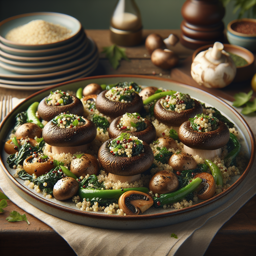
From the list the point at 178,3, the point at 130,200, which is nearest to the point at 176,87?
the point at 130,200

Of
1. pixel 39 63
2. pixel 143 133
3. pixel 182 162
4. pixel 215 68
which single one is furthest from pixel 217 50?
pixel 39 63

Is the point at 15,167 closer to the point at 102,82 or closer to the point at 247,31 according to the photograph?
the point at 102,82

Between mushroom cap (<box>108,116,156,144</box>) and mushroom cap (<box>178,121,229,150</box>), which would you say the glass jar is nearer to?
mushroom cap (<box>108,116,156,144</box>)

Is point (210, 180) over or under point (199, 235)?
over

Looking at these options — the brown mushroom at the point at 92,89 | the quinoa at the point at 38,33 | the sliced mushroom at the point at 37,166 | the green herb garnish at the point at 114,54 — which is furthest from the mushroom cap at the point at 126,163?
the green herb garnish at the point at 114,54

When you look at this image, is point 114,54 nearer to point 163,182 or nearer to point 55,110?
point 55,110

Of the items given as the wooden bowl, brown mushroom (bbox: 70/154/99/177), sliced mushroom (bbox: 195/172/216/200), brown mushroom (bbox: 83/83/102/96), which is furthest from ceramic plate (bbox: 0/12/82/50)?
sliced mushroom (bbox: 195/172/216/200)
